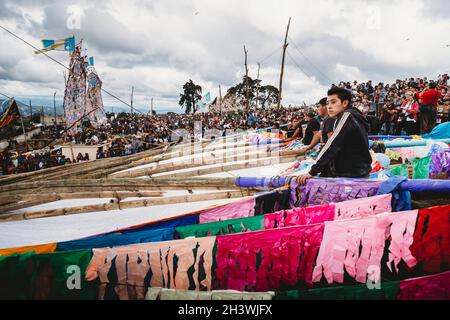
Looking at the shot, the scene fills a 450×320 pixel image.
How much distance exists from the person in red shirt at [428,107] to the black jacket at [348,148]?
6.32 metres

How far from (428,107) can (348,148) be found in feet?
21.9

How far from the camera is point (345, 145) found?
9.39 ft

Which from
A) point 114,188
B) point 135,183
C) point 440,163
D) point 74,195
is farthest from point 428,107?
point 74,195

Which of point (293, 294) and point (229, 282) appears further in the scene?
point (229, 282)

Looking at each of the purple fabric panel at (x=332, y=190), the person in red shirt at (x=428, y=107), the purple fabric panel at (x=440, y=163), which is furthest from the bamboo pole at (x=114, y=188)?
the person in red shirt at (x=428, y=107)

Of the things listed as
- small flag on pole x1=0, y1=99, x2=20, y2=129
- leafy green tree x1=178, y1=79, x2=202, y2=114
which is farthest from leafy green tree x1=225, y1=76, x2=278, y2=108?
small flag on pole x1=0, y1=99, x2=20, y2=129

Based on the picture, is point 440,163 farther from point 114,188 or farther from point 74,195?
point 74,195

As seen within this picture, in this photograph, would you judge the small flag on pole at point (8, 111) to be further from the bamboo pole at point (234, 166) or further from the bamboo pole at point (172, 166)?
the bamboo pole at point (234, 166)

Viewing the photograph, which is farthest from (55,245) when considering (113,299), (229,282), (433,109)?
(433,109)

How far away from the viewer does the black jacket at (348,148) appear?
281 cm

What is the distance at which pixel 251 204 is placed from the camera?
2.87 meters
